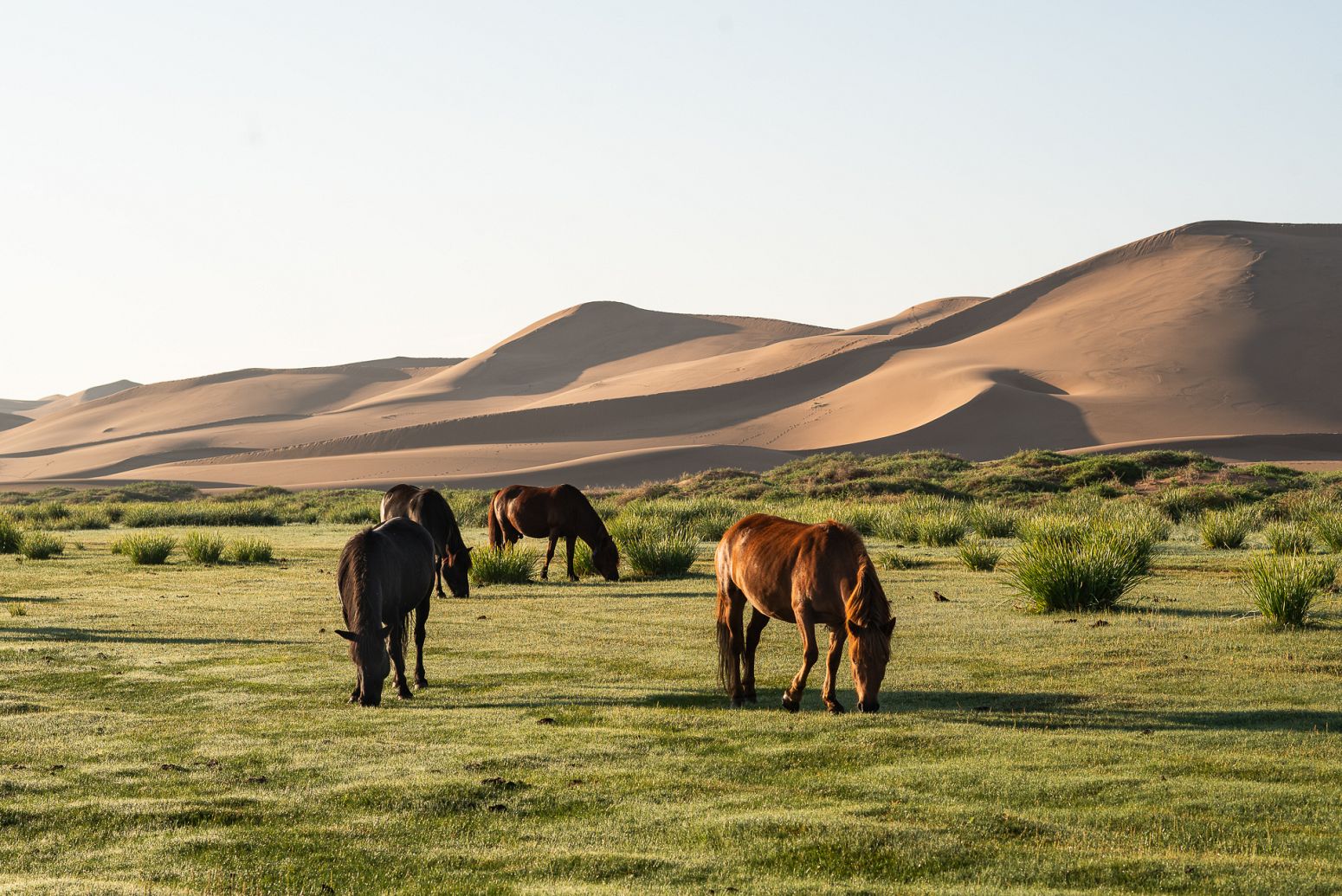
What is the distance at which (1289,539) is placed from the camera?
80.2 ft

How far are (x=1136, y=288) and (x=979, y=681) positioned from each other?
12298 cm

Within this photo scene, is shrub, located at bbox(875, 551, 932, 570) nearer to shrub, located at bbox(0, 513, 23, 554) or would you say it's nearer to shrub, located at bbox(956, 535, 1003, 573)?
shrub, located at bbox(956, 535, 1003, 573)

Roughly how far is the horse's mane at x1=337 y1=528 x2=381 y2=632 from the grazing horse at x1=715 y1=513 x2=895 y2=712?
2.97 m

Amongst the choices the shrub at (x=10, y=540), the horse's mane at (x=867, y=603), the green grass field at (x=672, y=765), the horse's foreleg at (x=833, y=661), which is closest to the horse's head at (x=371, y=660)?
the green grass field at (x=672, y=765)

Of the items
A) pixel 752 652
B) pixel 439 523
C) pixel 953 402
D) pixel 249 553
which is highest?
pixel 953 402

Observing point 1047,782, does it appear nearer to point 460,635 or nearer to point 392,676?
point 392,676

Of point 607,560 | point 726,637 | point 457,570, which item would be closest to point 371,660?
point 726,637

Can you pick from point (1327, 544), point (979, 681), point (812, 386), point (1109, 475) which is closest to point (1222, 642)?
point (979, 681)

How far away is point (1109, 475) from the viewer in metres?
52.7

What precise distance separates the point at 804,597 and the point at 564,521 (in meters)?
13.2

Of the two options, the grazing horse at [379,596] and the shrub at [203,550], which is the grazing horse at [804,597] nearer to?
the grazing horse at [379,596]

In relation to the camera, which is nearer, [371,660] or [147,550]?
[371,660]

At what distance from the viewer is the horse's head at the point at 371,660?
36.0 ft

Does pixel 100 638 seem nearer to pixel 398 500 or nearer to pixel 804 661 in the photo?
pixel 398 500
